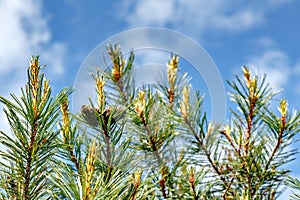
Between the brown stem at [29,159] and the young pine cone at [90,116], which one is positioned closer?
the brown stem at [29,159]

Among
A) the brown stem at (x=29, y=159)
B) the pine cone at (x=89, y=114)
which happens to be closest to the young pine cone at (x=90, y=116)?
the pine cone at (x=89, y=114)

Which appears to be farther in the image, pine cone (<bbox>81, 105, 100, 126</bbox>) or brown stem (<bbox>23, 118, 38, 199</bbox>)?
pine cone (<bbox>81, 105, 100, 126</bbox>)

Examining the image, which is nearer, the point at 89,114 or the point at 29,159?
the point at 29,159

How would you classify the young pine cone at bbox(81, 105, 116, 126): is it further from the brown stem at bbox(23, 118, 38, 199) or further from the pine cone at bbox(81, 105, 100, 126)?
the brown stem at bbox(23, 118, 38, 199)

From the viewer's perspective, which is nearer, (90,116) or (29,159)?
(29,159)

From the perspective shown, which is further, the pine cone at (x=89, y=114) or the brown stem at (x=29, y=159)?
the pine cone at (x=89, y=114)

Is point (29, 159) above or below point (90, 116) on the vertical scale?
below

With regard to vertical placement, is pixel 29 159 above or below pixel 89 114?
below

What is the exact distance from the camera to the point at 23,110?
2.74ft

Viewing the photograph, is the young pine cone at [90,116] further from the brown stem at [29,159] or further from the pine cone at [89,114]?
the brown stem at [29,159]

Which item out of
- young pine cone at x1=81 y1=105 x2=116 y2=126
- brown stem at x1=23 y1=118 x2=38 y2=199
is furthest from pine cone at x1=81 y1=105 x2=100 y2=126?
brown stem at x1=23 y1=118 x2=38 y2=199

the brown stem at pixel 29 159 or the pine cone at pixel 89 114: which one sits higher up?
the pine cone at pixel 89 114

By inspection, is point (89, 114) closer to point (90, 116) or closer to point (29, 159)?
point (90, 116)

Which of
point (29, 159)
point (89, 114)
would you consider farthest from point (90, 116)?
point (29, 159)
